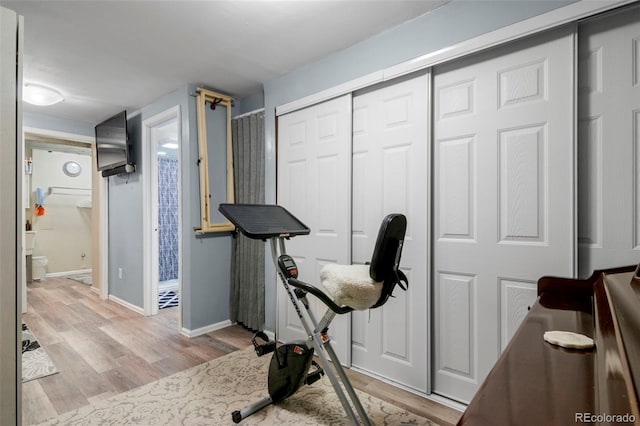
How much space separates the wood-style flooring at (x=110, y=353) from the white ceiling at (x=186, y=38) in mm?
2486

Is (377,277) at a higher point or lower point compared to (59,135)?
lower

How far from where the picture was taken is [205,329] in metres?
3.25

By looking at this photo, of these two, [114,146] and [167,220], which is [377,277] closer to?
[114,146]

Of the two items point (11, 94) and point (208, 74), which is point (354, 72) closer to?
point (208, 74)

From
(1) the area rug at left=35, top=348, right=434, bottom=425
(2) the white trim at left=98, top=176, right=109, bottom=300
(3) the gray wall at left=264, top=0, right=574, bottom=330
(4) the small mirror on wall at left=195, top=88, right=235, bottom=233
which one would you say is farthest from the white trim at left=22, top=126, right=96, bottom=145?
(1) the area rug at left=35, top=348, right=434, bottom=425

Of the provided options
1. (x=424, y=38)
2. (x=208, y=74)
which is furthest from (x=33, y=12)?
(x=424, y=38)

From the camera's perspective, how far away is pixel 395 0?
1921mm

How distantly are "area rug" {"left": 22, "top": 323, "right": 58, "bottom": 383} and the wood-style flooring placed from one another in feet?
0.16

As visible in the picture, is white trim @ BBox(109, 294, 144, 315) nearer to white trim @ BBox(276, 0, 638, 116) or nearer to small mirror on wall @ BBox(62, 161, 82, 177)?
white trim @ BBox(276, 0, 638, 116)

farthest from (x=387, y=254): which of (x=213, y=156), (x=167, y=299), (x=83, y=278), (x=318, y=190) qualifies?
(x=83, y=278)

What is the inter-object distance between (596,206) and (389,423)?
158 cm

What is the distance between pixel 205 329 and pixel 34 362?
4.35 ft

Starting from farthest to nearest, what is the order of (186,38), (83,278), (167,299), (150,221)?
(83,278) < (167,299) < (150,221) < (186,38)

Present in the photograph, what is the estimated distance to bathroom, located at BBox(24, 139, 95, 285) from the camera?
593cm
